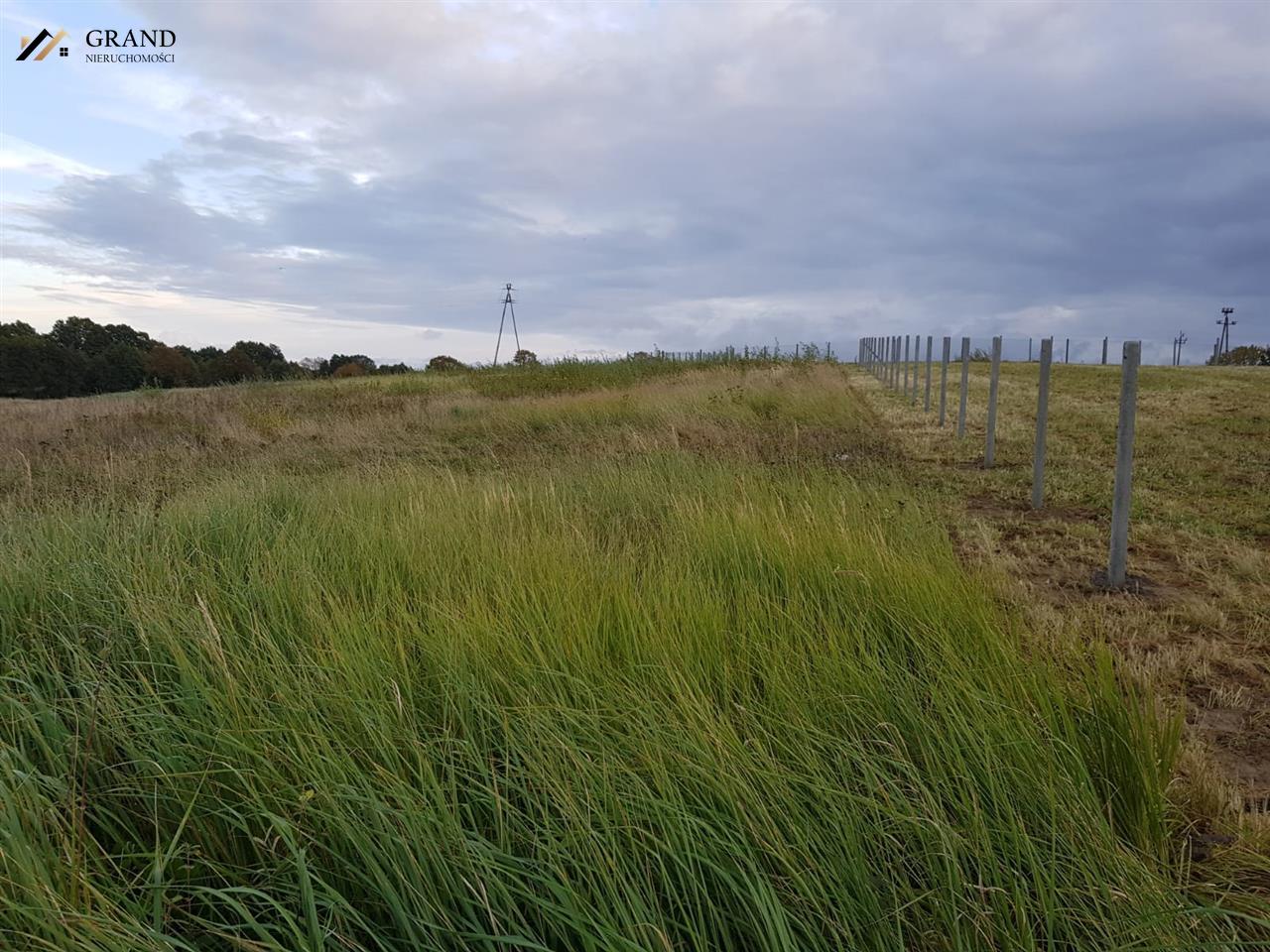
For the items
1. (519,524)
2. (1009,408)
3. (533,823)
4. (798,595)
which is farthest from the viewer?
(1009,408)

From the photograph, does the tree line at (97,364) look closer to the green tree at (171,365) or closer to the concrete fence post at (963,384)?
the green tree at (171,365)

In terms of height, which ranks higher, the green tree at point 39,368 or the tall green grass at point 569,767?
the green tree at point 39,368

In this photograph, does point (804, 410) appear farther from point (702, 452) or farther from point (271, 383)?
point (271, 383)

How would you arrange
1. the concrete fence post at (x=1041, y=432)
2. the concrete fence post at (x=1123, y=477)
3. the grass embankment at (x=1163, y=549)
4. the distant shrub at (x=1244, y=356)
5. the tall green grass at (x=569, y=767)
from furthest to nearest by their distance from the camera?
1. the distant shrub at (x=1244, y=356)
2. the concrete fence post at (x=1041, y=432)
3. the concrete fence post at (x=1123, y=477)
4. the grass embankment at (x=1163, y=549)
5. the tall green grass at (x=569, y=767)

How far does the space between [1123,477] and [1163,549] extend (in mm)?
1257

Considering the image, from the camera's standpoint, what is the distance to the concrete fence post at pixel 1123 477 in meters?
4.45

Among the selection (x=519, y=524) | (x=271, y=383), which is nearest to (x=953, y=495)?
Answer: (x=519, y=524)

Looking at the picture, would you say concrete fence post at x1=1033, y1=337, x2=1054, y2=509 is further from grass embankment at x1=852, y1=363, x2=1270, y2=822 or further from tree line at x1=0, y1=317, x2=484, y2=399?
tree line at x1=0, y1=317, x2=484, y2=399

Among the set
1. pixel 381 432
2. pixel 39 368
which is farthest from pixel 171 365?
pixel 381 432

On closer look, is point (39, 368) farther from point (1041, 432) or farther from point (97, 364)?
point (1041, 432)

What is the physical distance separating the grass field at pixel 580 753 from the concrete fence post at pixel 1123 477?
2.02ft

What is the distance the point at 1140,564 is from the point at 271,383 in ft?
80.7

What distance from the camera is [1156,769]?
198 centimetres

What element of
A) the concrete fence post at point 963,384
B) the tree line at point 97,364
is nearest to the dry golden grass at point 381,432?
the concrete fence post at point 963,384
